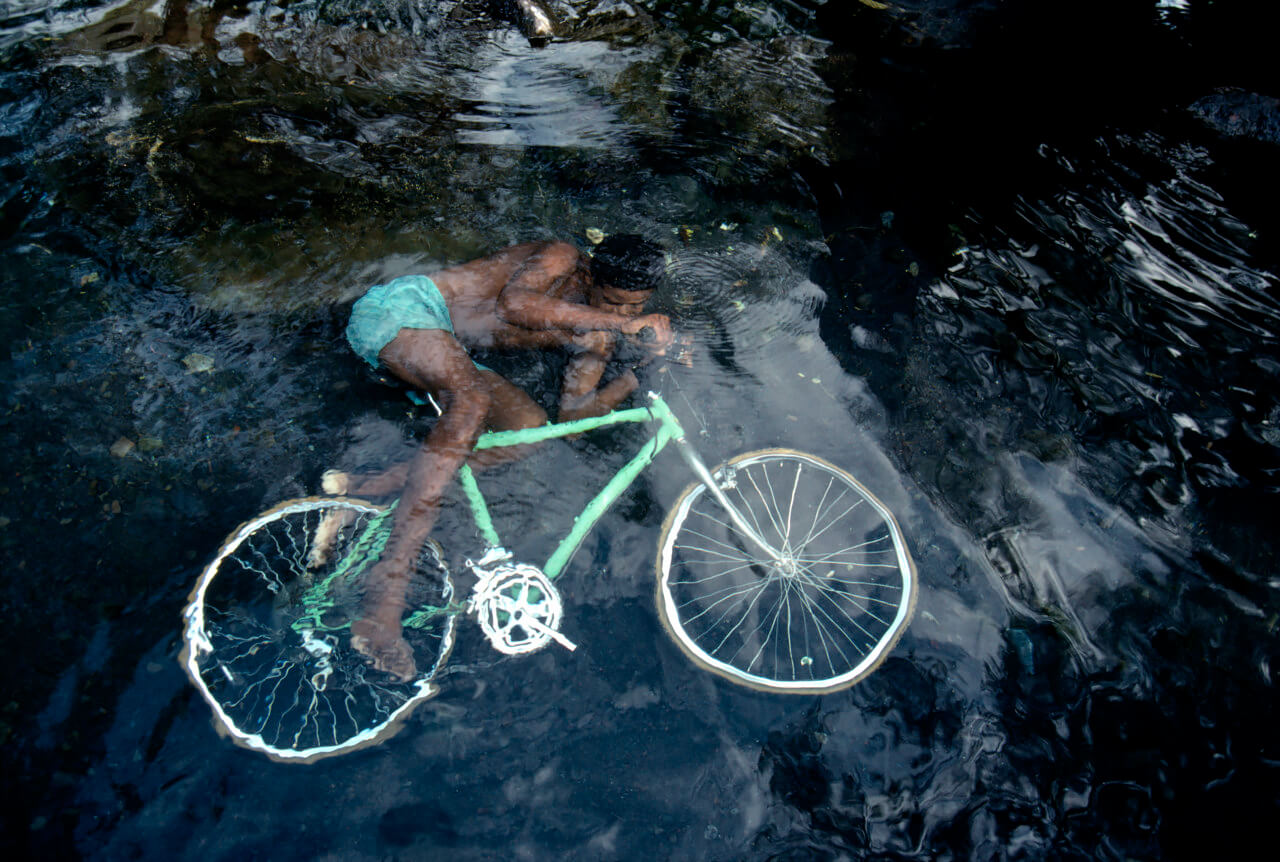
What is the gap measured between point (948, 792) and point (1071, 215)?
16.4 feet

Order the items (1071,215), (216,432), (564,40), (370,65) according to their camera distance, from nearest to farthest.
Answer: (216,432) → (1071,215) → (370,65) → (564,40)

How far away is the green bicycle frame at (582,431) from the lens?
3.50 meters

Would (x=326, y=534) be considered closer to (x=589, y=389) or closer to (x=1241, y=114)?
(x=589, y=389)

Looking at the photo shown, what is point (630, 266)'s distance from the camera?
417cm

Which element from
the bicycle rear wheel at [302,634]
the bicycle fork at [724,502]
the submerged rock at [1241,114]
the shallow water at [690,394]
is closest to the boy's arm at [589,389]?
the shallow water at [690,394]

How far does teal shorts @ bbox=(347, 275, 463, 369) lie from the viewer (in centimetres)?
382

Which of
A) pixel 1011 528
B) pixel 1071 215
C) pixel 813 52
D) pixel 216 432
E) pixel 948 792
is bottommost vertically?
pixel 948 792

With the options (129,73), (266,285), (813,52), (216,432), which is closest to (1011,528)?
(216,432)

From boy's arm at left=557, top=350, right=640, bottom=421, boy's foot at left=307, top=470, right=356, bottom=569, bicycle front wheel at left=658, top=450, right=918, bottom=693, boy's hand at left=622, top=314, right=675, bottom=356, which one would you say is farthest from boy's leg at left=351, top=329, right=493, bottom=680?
bicycle front wheel at left=658, top=450, right=918, bottom=693

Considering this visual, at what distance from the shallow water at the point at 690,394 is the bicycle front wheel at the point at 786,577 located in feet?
0.61

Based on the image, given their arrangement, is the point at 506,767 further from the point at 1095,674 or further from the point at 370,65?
the point at 370,65

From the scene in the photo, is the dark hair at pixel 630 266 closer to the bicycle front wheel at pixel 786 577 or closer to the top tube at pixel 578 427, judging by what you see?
the top tube at pixel 578 427

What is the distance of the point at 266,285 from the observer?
14.8 feet

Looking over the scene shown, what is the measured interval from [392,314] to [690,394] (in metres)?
2.07
